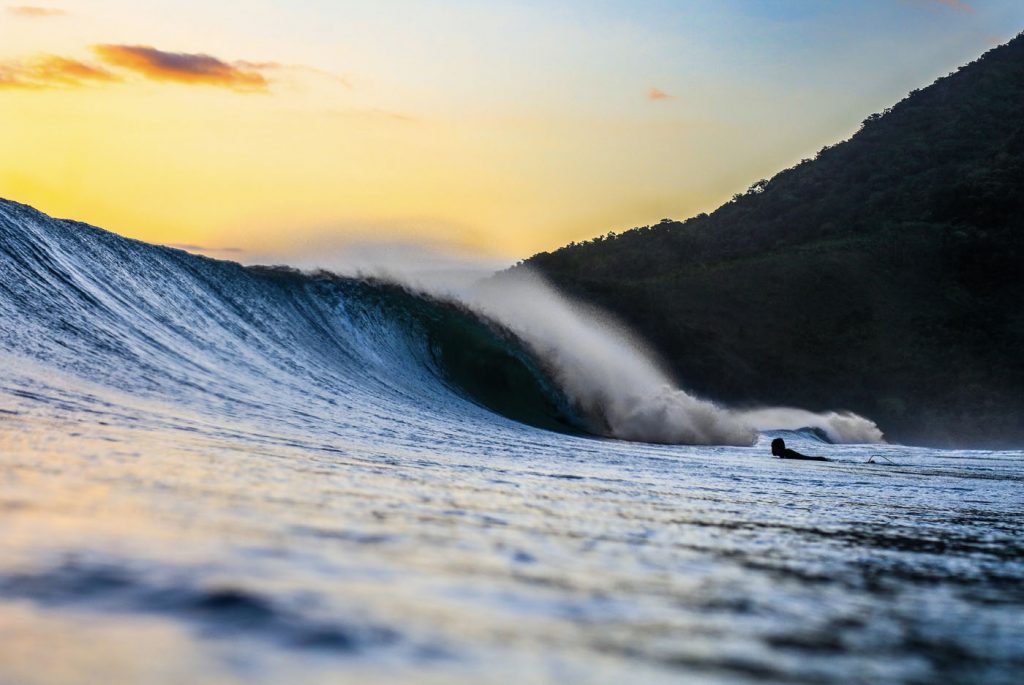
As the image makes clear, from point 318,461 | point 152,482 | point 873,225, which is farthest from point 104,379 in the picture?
point 873,225

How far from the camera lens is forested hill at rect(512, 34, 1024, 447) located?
5412 centimetres

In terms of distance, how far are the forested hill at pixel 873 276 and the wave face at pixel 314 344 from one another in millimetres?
22727

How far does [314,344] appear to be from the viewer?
59.3 feet

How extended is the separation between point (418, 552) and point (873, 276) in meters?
75.4

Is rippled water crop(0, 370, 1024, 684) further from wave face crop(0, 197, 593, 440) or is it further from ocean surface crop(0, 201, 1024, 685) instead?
wave face crop(0, 197, 593, 440)

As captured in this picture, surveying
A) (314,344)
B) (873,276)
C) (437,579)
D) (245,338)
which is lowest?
(437,579)

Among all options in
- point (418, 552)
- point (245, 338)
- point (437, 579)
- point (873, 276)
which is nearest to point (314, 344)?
point (245, 338)

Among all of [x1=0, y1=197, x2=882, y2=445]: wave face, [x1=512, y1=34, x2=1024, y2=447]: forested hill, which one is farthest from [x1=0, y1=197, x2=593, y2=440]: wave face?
[x1=512, y1=34, x2=1024, y2=447]: forested hill

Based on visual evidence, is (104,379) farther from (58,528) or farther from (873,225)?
(873,225)

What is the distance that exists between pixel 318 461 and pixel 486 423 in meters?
9.55

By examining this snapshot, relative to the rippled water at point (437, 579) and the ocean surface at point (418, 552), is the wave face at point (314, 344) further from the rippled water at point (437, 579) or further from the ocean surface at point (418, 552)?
the rippled water at point (437, 579)

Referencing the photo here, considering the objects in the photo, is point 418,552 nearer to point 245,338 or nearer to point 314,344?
point 245,338

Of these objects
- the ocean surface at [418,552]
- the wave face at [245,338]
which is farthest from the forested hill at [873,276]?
the ocean surface at [418,552]

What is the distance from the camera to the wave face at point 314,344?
35.0 feet
